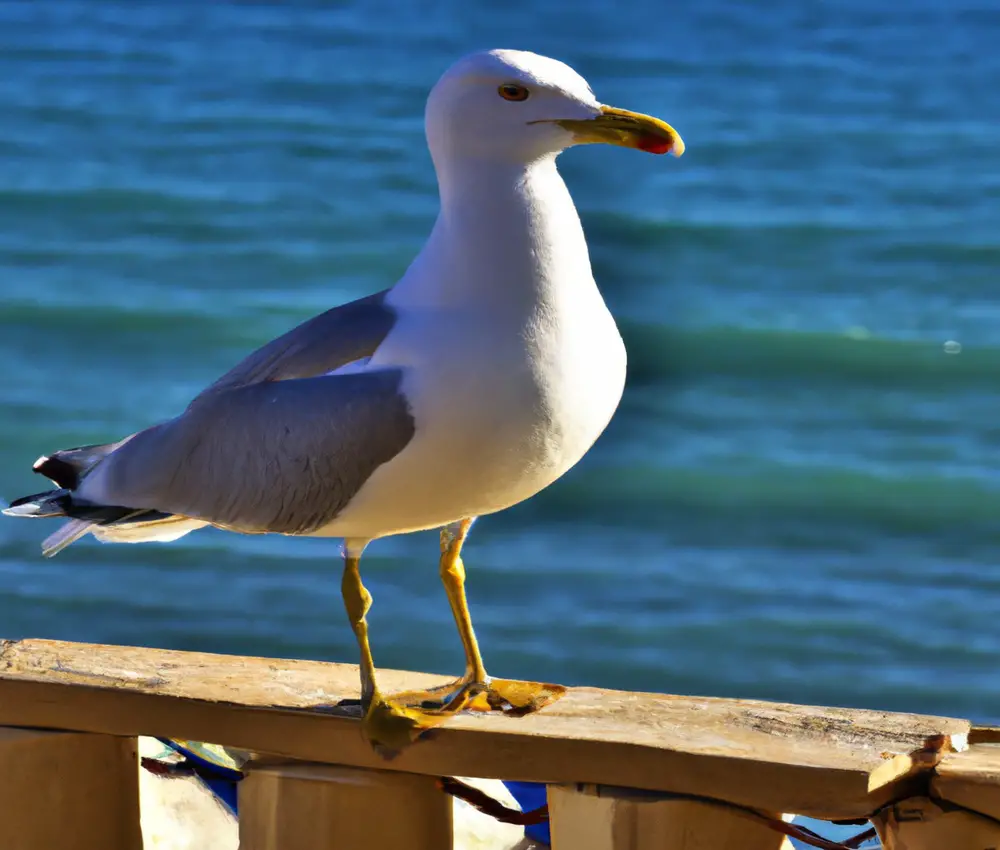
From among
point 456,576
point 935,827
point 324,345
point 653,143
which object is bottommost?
point 935,827

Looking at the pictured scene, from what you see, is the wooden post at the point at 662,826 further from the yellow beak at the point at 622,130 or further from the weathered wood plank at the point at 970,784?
the yellow beak at the point at 622,130

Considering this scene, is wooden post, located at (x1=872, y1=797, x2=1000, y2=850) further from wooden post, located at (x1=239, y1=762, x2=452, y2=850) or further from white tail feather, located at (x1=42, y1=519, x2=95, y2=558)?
white tail feather, located at (x1=42, y1=519, x2=95, y2=558)

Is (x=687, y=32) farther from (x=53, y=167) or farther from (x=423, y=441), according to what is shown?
(x=423, y=441)

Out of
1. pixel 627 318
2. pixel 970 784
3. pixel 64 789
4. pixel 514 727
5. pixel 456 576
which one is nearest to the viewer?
pixel 970 784

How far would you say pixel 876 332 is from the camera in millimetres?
8531

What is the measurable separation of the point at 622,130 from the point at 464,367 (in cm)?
37

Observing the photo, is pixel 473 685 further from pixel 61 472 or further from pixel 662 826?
pixel 61 472

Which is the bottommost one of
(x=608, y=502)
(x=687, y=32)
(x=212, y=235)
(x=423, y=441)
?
(x=423, y=441)

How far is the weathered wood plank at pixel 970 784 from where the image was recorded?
195cm

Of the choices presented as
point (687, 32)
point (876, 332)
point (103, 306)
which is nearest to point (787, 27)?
point (687, 32)

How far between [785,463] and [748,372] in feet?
3.75

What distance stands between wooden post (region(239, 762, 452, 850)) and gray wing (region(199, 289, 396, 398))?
1.77 ft

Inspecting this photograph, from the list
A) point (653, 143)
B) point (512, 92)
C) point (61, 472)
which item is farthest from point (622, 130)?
point (61, 472)

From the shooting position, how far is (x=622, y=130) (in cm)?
225
